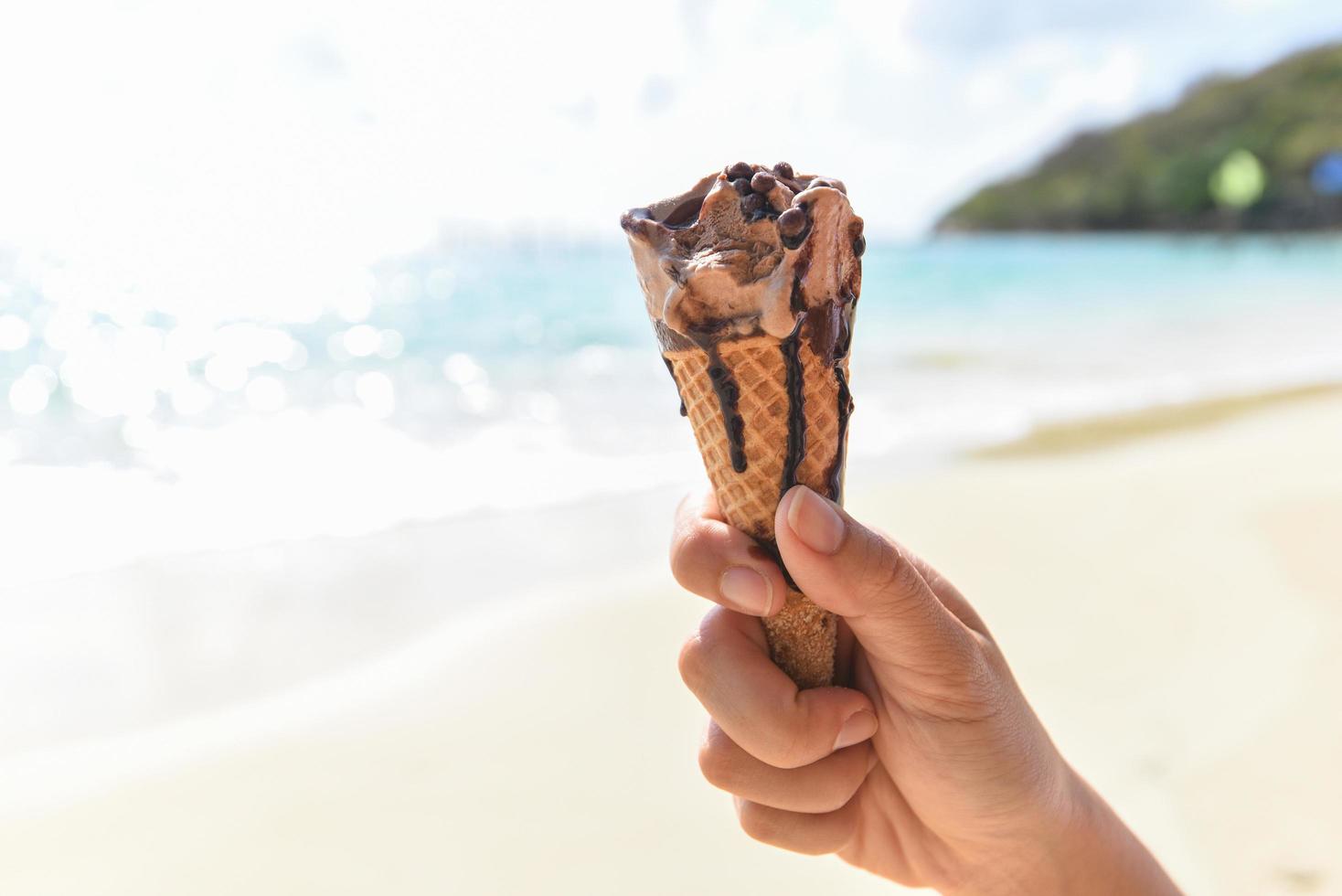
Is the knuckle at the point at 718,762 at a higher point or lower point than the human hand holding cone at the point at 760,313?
lower

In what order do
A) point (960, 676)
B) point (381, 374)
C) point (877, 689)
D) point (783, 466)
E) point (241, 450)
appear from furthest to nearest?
point (381, 374), point (241, 450), point (877, 689), point (960, 676), point (783, 466)

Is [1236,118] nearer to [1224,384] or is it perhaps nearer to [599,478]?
[1224,384]

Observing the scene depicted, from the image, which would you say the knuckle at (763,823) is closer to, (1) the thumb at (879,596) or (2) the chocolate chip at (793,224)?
(1) the thumb at (879,596)

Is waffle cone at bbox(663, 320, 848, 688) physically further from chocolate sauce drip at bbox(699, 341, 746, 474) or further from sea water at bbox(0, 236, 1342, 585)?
sea water at bbox(0, 236, 1342, 585)

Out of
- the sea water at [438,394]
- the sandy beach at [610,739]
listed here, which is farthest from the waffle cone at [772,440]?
the sea water at [438,394]

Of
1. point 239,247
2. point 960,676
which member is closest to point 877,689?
point 960,676

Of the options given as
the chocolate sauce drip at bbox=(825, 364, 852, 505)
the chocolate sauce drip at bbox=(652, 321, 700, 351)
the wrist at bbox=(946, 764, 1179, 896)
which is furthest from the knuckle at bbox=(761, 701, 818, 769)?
the chocolate sauce drip at bbox=(652, 321, 700, 351)

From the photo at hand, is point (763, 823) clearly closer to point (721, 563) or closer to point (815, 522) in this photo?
point (721, 563)
